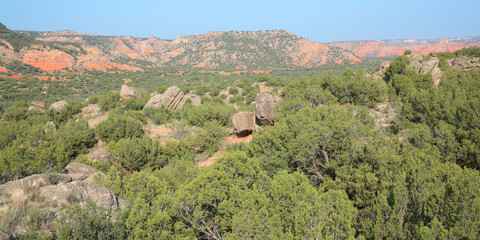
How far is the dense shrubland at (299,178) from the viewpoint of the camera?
5996mm

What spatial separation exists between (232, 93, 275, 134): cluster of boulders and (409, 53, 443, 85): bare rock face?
18050 mm

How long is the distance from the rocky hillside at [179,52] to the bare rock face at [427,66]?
69156 millimetres

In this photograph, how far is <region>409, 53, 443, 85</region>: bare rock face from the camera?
24706 mm

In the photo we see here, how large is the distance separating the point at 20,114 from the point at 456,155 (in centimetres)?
3919

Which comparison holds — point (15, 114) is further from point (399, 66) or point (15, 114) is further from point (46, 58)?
point (46, 58)

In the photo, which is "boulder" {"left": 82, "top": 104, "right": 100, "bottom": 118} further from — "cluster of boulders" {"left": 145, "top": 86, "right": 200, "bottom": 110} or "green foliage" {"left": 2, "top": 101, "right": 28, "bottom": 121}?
"cluster of boulders" {"left": 145, "top": 86, "right": 200, "bottom": 110}

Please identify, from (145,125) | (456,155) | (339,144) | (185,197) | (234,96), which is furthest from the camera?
(234,96)

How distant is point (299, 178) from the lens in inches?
330

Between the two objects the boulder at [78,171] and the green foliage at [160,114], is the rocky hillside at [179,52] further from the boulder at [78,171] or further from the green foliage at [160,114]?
the boulder at [78,171]

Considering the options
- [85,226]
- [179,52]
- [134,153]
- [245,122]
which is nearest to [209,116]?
[245,122]

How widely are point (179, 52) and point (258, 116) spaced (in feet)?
397

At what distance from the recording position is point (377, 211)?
6594 mm

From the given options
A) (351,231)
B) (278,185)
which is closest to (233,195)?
(278,185)

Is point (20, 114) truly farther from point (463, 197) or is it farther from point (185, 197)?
point (463, 197)
